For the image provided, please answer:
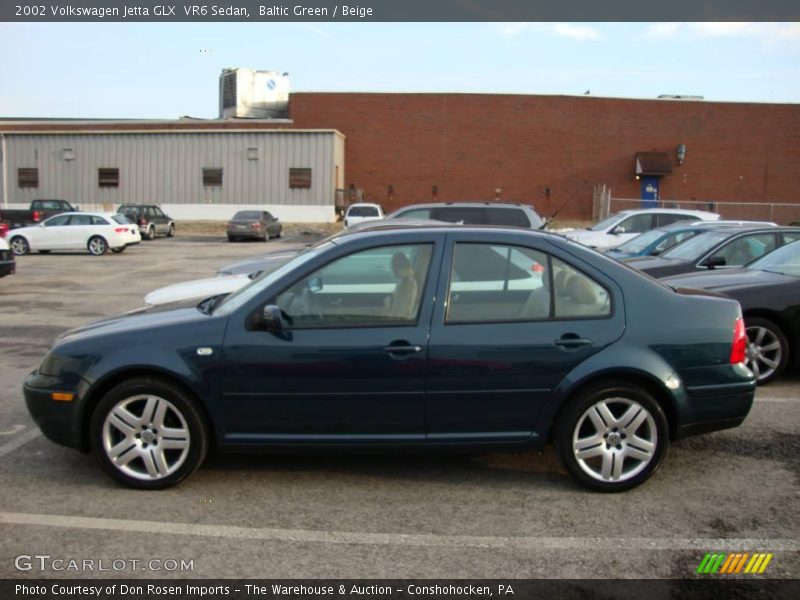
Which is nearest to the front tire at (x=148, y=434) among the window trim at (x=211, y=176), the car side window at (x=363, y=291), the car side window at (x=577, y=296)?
the car side window at (x=363, y=291)

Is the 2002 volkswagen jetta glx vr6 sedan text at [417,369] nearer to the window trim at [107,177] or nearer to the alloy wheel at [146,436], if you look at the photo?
the alloy wheel at [146,436]

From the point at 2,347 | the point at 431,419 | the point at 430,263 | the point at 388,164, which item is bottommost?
the point at 2,347

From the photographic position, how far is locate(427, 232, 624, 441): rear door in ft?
14.1

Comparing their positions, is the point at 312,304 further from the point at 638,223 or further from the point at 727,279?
the point at 638,223

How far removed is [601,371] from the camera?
4.30 meters

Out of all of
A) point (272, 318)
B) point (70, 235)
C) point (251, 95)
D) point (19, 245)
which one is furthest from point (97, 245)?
point (251, 95)

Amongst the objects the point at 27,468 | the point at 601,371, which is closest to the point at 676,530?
the point at 601,371

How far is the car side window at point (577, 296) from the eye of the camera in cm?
445

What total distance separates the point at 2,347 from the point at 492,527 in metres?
7.22

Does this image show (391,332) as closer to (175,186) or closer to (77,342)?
(77,342)

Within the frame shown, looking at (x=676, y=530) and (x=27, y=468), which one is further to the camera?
(x=27, y=468)

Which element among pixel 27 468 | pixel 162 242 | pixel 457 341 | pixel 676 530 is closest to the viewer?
pixel 676 530

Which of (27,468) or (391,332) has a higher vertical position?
(391,332)

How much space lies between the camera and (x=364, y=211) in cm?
3031
